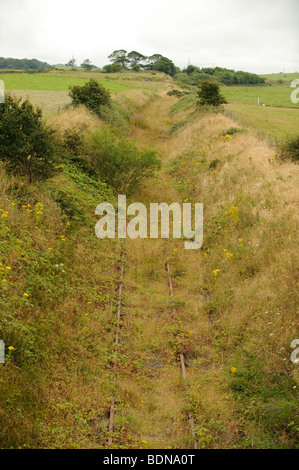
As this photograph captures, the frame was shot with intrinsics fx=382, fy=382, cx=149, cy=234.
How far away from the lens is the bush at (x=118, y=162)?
48.3ft

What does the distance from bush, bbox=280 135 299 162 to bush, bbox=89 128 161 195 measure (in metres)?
5.07

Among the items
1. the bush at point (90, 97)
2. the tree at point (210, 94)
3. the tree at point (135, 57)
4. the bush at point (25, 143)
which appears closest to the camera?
the bush at point (25, 143)

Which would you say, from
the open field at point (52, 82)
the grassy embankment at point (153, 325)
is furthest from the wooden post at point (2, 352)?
the open field at point (52, 82)

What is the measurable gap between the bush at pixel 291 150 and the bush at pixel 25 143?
8535mm

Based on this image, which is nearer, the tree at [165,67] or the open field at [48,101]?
the open field at [48,101]

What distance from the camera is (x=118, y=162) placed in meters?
14.7

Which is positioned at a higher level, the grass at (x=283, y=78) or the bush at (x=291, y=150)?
the grass at (x=283, y=78)

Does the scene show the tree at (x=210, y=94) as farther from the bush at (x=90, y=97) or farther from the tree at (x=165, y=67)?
the tree at (x=165, y=67)

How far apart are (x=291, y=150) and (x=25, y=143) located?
9.84m

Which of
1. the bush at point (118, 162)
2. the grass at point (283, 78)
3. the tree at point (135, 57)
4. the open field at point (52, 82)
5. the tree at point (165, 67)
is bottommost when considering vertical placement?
the bush at point (118, 162)

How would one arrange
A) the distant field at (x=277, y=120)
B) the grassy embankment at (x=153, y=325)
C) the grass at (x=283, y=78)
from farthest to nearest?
the grass at (x=283, y=78), the distant field at (x=277, y=120), the grassy embankment at (x=153, y=325)

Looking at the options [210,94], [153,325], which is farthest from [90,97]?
[153,325]

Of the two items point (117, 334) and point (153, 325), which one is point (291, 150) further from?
point (117, 334)
